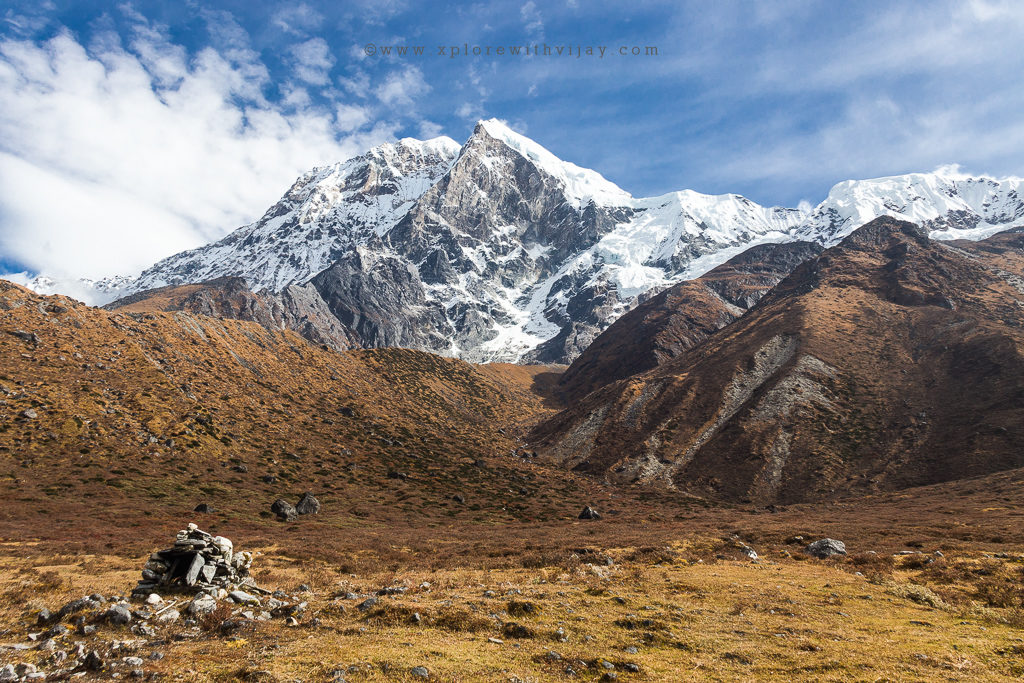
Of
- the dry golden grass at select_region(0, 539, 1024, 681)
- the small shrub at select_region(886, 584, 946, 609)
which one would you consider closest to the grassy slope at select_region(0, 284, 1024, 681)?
the dry golden grass at select_region(0, 539, 1024, 681)

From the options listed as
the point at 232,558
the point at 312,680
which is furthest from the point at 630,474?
the point at 312,680

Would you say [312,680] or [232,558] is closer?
[312,680]

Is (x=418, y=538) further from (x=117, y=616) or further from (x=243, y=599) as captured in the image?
(x=117, y=616)

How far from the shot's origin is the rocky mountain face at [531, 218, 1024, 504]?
7544 cm

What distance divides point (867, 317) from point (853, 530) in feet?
358

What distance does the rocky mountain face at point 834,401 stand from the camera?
75.4 m

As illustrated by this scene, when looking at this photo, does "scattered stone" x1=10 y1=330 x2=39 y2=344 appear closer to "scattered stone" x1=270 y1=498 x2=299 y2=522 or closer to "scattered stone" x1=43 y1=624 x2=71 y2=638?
"scattered stone" x1=270 y1=498 x2=299 y2=522

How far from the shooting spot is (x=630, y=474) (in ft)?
302

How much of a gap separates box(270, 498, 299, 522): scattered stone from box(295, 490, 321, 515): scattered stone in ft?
3.55

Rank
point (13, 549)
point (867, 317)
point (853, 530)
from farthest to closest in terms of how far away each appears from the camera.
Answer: point (867, 317), point (853, 530), point (13, 549)

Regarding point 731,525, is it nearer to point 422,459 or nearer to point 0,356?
point 422,459

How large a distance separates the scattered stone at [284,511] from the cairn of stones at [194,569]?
36.7m

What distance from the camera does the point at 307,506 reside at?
60.2m

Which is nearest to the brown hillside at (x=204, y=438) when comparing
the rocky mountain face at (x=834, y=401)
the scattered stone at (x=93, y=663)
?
the rocky mountain face at (x=834, y=401)
